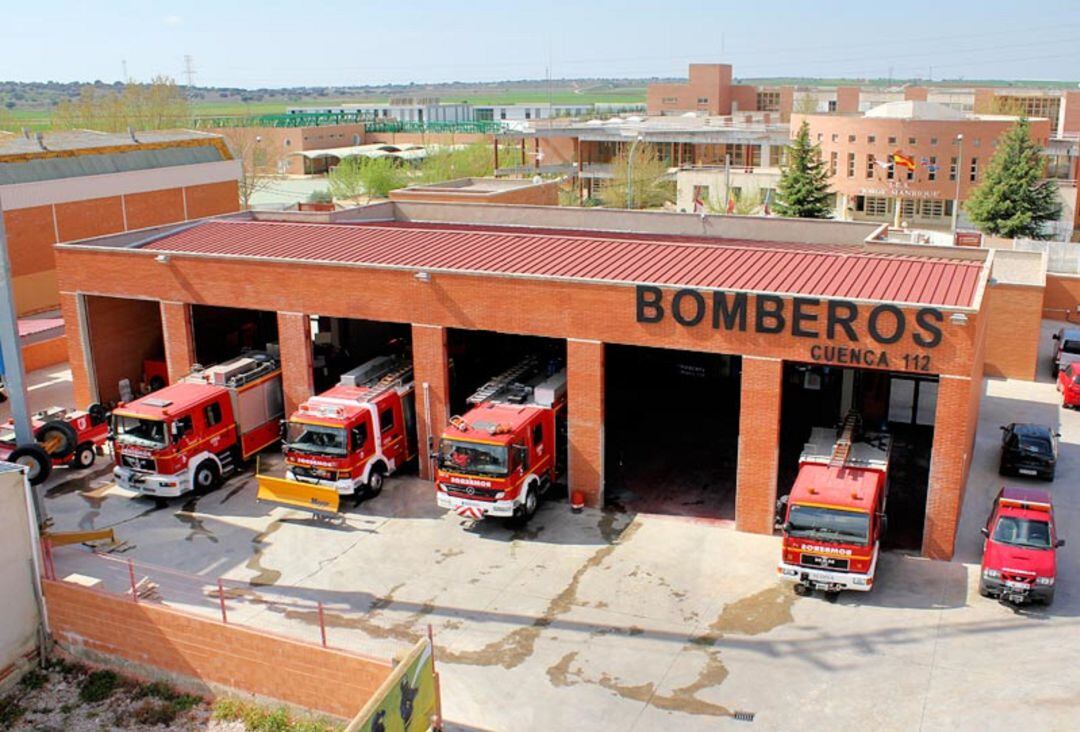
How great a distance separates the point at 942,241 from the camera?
46.2 meters

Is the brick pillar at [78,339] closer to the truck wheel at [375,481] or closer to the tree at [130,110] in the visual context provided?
the truck wheel at [375,481]

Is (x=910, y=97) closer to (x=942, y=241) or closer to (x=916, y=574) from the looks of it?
(x=942, y=241)

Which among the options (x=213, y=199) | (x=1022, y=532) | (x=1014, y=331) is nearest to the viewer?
(x=1022, y=532)

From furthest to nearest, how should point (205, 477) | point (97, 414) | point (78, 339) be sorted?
point (78, 339), point (97, 414), point (205, 477)

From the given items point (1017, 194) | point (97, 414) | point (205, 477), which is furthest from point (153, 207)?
point (1017, 194)

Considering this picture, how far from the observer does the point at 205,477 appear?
26.6 m

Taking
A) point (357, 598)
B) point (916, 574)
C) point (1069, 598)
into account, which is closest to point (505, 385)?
point (357, 598)

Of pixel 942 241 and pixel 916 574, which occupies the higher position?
pixel 942 241

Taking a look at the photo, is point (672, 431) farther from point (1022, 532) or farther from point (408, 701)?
point (408, 701)

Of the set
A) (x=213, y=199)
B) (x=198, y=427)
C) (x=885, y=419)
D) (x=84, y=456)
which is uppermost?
(x=213, y=199)

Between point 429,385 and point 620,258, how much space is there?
240 inches

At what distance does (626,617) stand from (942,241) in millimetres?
32678

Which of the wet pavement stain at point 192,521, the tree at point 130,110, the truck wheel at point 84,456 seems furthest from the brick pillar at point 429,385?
the tree at point 130,110

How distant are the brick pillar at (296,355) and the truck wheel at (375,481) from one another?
3656 mm
